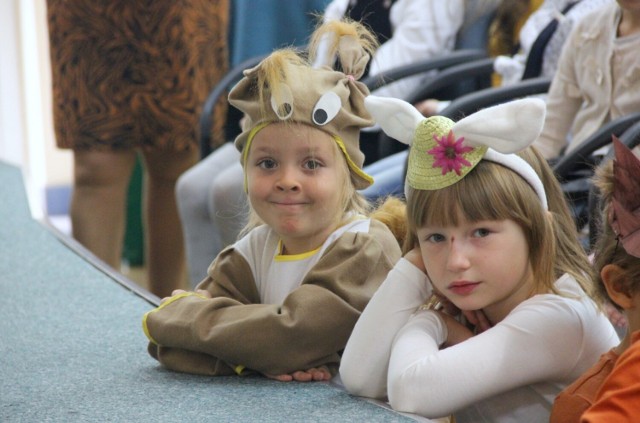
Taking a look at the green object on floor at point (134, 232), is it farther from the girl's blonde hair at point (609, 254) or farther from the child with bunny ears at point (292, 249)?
the girl's blonde hair at point (609, 254)

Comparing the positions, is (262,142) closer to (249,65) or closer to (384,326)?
(384,326)

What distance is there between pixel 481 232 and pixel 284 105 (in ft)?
1.29

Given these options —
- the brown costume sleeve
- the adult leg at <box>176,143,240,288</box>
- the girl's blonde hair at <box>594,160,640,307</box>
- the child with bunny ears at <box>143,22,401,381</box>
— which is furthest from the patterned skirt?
the girl's blonde hair at <box>594,160,640,307</box>

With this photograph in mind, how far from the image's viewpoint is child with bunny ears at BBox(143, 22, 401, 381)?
4.95 ft

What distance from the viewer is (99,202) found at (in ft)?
9.62

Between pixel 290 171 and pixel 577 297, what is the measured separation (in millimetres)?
473

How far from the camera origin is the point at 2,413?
1379mm

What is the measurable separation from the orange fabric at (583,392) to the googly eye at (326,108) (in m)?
0.57

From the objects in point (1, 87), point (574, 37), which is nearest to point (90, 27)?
point (574, 37)

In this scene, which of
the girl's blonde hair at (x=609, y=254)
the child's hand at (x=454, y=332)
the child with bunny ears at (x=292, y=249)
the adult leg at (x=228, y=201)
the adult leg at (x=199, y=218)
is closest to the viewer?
the girl's blonde hair at (x=609, y=254)

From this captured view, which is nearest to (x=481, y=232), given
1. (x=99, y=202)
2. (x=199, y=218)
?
(x=199, y=218)

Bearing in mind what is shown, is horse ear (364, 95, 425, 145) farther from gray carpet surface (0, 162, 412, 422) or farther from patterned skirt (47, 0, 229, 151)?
patterned skirt (47, 0, 229, 151)

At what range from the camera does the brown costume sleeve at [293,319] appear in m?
1.50

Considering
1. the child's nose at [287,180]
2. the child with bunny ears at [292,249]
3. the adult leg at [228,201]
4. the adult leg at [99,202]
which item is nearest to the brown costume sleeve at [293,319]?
the child with bunny ears at [292,249]
